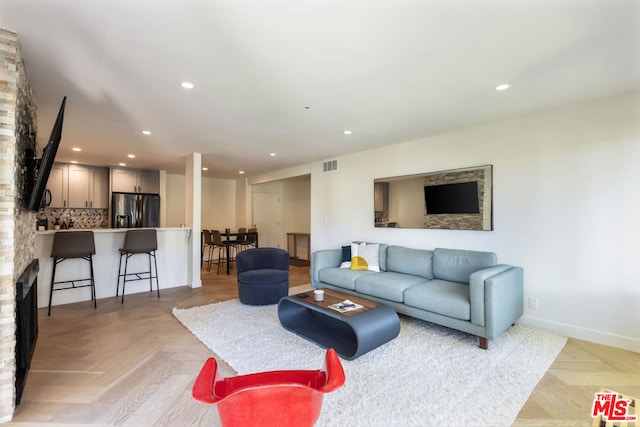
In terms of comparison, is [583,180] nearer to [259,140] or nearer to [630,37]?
[630,37]

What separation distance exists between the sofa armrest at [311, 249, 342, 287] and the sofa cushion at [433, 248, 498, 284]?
4.88 ft

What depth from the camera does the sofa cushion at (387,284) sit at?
3.33 metres

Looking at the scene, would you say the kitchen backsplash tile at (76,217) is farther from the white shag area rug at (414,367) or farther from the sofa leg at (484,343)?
the sofa leg at (484,343)

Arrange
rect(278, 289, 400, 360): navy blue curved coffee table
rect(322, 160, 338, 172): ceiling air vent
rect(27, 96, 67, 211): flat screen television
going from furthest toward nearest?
1. rect(322, 160, 338, 172): ceiling air vent
2. rect(278, 289, 400, 360): navy blue curved coffee table
3. rect(27, 96, 67, 211): flat screen television

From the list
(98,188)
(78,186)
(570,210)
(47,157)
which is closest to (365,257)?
(570,210)

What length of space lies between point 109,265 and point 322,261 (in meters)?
3.32

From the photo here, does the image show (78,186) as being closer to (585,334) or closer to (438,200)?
(438,200)

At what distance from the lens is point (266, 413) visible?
878 millimetres

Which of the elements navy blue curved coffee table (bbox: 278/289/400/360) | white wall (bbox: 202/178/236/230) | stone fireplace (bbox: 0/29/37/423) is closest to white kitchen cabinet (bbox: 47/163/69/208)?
white wall (bbox: 202/178/236/230)

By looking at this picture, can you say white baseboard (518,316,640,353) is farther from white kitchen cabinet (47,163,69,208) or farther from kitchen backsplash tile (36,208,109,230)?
white kitchen cabinet (47,163,69,208)

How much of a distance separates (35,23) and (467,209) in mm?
4266

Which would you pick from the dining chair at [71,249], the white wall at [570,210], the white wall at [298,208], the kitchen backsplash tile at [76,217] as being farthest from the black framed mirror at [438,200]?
the kitchen backsplash tile at [76,217]

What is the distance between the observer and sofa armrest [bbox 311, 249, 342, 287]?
172 inches

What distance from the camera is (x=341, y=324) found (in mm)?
3064
